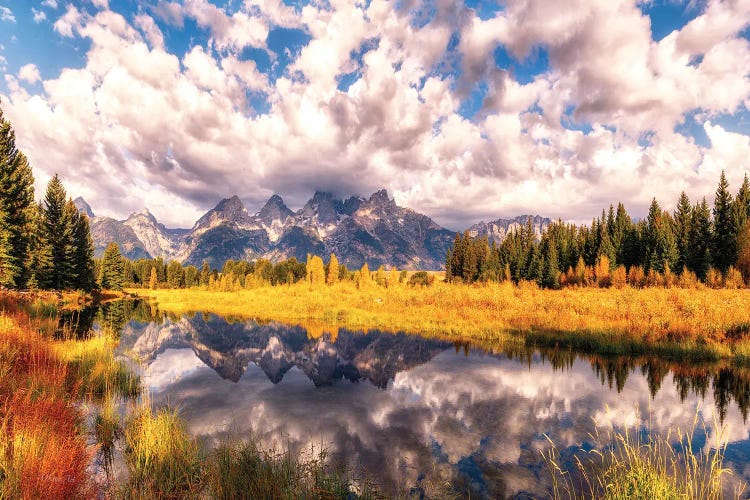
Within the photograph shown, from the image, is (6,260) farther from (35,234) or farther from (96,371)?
(96,371)

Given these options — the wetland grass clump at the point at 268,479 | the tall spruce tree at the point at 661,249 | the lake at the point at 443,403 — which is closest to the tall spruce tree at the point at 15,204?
the lake at the point at 443,403

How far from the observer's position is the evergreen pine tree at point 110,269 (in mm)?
81438

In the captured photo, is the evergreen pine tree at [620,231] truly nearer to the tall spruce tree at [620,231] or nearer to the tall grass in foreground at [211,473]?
the tall spruce tree at [620,231]

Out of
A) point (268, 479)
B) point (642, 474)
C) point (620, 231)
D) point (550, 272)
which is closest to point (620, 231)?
point (620, 231)

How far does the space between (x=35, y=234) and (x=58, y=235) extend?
6.71 metres

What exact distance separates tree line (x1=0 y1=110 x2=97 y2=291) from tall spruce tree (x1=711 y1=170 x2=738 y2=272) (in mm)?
106415

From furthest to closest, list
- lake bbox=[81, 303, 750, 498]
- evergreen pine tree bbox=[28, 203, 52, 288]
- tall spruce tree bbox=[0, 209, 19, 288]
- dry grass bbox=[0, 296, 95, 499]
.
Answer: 1. evergreen pine tree bbox=[28, 203, 52, 288]
2. tall spruce tree bbox=[0, 209, 19, 288]
3. lake bbox=[81, 303, 750, 498]
4. dry grass bbox=[0, 296, 95, 499]

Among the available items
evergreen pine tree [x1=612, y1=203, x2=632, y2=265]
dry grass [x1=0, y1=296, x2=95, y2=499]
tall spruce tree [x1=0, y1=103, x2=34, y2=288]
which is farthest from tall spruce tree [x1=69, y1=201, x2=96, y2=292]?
evergreen pine tree [x1=612, y1=203, x2=632, y2=265]

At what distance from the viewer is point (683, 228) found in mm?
80000

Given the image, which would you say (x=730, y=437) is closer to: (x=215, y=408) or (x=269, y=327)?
(x=215, y=408)

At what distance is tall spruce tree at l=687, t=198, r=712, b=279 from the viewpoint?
66.8m

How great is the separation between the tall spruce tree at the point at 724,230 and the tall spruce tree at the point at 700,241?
1317 mm

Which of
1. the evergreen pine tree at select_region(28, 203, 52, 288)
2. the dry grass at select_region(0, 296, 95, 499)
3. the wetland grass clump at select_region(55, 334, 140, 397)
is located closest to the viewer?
the dry grass at select_region(0, 296, 95, 499)

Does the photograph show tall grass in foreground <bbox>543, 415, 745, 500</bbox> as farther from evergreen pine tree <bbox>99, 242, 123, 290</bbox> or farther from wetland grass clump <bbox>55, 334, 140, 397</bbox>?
evergreen pine tree <bbox>99, 242, 123, 290</bbox>
